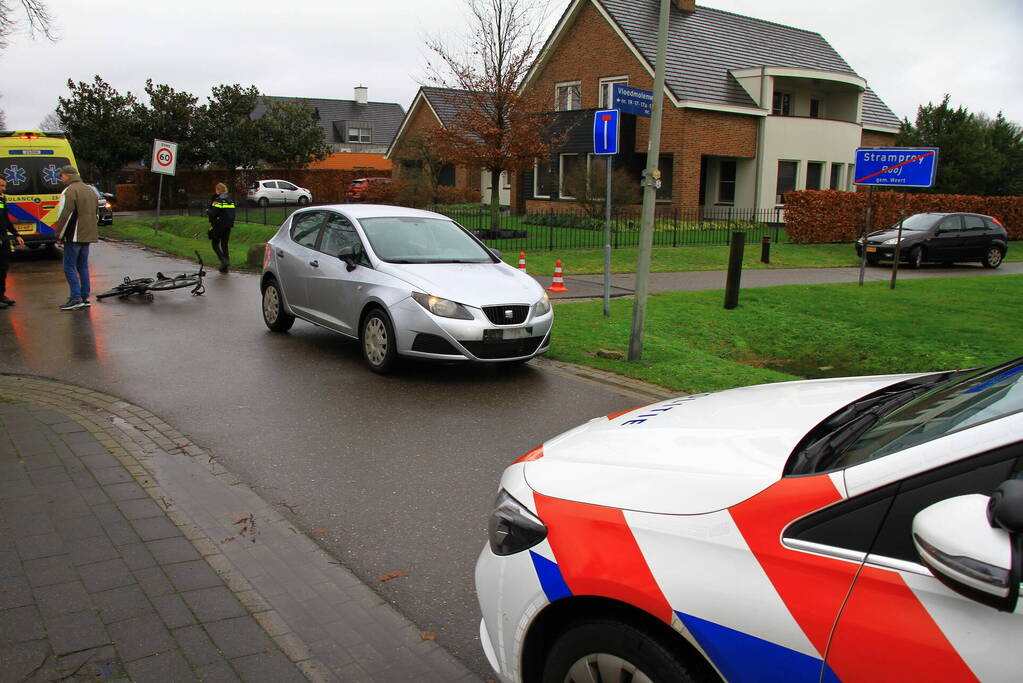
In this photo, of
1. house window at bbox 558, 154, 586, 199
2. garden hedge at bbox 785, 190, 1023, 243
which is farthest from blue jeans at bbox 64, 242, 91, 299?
house window at bbox 558, 154, 586, 199

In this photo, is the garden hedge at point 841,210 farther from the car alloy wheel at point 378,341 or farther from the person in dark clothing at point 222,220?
the car alloy wheel at point 378,341

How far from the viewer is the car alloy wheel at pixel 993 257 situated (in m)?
23.4

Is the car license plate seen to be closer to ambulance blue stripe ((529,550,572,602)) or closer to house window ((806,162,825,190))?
ambulance blue stripe ((529,550,572,602))

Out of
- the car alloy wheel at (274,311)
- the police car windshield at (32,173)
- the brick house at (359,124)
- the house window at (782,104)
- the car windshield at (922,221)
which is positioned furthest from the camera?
the brick house at (359,124)

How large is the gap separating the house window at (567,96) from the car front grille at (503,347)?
25.9 m

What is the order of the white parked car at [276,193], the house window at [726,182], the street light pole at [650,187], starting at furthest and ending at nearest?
the white parked car at [276,193] < the house window at [726,182] < the street light pole at [650,187]

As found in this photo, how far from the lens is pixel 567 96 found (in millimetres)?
33219

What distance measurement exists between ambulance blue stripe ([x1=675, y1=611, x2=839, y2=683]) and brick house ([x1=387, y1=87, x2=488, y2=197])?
35956 millimetres

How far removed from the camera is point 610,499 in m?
2.41

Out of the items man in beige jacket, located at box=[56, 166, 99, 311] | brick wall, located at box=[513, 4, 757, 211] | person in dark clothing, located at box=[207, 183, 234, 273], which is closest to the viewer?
man in beige jacket, located at box=[56, 166, 99, 311]

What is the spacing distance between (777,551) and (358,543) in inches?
113

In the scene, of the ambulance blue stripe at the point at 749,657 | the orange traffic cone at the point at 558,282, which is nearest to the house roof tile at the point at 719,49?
the orange traffic cone at the point at 558,282

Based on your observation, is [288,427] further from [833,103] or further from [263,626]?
[833,103]

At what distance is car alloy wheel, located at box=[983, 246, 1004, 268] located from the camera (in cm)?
2338
